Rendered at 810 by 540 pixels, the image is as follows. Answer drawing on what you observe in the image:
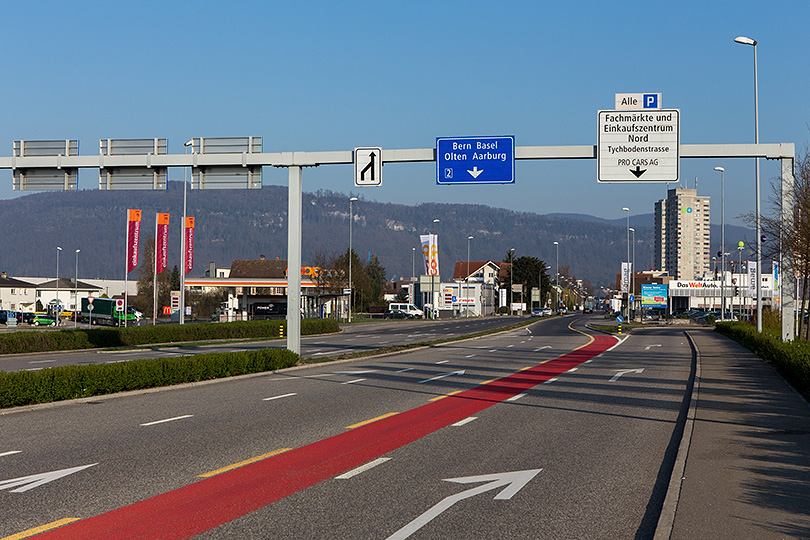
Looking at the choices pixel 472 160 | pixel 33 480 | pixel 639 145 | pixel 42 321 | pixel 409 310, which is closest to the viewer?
pixel 33 480

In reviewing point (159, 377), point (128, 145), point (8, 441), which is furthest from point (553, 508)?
point (128, 145)

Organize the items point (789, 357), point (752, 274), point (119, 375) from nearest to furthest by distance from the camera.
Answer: point (119, 375) → point (789, 357) → point (752, 274)

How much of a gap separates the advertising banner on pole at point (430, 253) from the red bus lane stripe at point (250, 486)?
2579 inches

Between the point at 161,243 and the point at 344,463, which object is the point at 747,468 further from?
the point at 161,243

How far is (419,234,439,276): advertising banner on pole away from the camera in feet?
265

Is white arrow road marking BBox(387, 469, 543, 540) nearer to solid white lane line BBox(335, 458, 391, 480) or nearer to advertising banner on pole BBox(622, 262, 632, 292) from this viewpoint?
solid white lane line BBox(335, 458, 391, 480)

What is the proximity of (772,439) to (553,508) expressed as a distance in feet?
18.3

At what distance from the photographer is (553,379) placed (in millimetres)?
22812

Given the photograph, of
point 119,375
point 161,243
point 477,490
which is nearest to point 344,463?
point 477,490

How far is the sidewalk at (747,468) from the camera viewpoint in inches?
276

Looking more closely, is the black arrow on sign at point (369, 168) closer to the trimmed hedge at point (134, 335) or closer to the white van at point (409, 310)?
the trimmed hedge at point (134, 335)

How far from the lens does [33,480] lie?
9039 millimetres

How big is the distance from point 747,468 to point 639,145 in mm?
16034

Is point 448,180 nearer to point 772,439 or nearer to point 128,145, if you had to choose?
point 128,145
